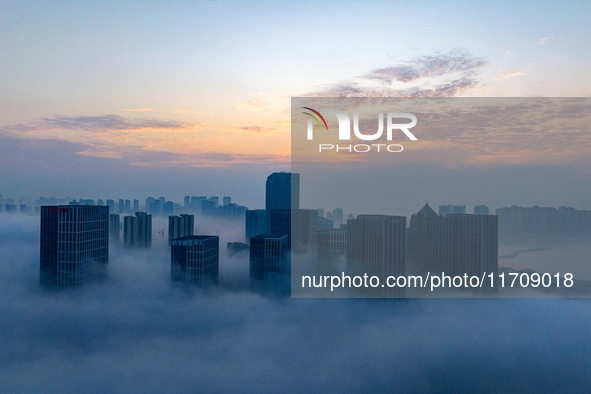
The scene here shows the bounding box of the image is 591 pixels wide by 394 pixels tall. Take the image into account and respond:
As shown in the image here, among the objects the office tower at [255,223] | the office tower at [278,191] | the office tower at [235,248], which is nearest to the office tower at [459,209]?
the office tower at [278,191]

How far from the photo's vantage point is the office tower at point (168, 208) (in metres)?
37.7

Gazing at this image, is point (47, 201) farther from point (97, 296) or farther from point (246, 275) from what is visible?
point (246, 275)

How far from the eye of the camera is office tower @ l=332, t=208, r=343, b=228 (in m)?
27.0

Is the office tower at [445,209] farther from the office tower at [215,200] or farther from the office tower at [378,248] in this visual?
the office tower at [215,200]

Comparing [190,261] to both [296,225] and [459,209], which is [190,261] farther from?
[459,209]

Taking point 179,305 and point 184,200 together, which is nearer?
point 179,305

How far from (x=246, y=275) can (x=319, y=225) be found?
642 cm

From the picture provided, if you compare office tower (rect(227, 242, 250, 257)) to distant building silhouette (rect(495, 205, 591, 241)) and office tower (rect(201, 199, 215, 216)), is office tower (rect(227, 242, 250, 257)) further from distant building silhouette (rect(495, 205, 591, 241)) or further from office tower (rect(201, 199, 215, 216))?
distant building silhouette (rect(495, 205, 591, 241))

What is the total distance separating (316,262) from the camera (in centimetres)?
2428

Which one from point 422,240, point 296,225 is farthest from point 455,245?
point 296,225

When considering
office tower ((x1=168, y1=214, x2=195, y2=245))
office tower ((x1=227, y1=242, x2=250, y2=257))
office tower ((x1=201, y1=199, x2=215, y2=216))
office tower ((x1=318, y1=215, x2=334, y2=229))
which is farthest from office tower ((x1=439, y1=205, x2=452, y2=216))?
office tower ((x1=201, y1=199, x2=215, y2=216))

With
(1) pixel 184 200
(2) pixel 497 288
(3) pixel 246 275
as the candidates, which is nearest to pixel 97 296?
(3) pixel 246 275

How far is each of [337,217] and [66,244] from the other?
1648 cm

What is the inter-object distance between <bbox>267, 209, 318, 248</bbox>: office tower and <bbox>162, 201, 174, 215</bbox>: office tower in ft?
36.0
